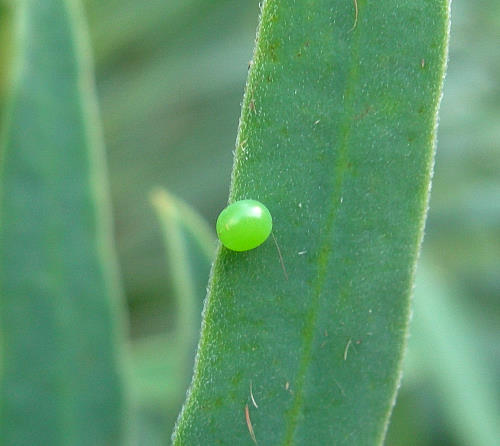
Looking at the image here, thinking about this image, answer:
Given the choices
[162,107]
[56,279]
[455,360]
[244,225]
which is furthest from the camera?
[162,107]

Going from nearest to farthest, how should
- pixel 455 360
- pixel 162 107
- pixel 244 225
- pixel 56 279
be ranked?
1. pixel 244 225
2. pixel 56 279
3. pixel 455 360
4. pixel 162 107

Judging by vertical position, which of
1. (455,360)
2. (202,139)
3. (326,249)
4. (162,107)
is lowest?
(455,360)

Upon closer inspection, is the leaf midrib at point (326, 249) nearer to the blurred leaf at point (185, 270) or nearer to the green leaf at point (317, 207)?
the green leaf at point (317, 207)

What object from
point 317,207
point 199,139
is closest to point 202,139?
point 199,139

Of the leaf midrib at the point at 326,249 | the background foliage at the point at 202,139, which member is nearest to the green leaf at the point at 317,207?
the leaf midrib at the point at 326,249

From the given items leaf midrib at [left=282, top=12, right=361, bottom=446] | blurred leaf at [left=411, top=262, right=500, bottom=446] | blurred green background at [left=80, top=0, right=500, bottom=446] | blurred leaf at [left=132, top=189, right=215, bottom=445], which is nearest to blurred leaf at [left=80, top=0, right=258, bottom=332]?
blurred green background at [left=80, top=0, right=500, bottom=446]

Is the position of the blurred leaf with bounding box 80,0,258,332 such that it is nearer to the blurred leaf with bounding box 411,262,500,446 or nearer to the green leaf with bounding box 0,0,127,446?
the blurred leaf with bounding box 411,262,500,446

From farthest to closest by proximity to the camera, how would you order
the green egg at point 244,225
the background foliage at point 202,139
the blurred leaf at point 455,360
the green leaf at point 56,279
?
the background foliage at point 202,139 → the blurred leaf at point 455,360 → the green leaf at point 56,279 → the green egg at point 244,225

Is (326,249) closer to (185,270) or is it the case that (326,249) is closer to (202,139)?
(185,270)
